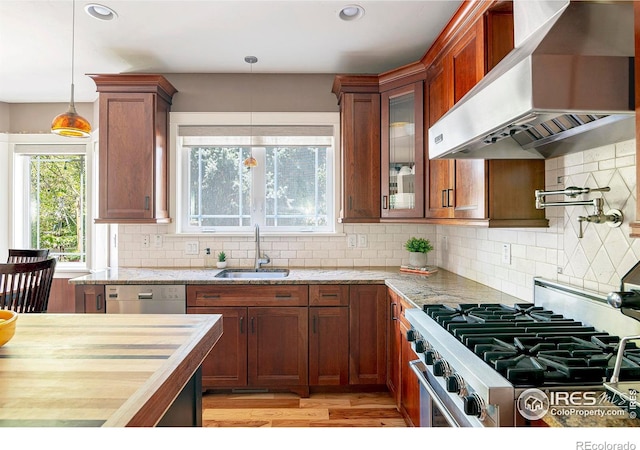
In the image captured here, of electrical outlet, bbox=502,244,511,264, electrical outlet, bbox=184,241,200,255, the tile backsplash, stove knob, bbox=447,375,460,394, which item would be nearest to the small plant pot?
the tile backsplash

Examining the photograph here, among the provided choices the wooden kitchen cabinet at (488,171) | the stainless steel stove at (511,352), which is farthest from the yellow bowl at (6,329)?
the wooden kitchen cabinet at (488,171)

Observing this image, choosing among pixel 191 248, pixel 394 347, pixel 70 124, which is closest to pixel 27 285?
pixel 70 124

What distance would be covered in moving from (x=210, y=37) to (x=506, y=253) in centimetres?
251

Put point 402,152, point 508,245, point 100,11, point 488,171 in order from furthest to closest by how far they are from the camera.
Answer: point 402,152
point 100,11
point 508,245
point 488,171

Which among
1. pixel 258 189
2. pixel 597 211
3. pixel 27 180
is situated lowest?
pixel 597 211

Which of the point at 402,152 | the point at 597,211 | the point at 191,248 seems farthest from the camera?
the point at 191,248

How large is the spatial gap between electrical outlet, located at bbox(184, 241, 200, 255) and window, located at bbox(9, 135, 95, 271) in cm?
150

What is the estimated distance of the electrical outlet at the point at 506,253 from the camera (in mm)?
2188

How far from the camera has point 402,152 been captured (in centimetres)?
294

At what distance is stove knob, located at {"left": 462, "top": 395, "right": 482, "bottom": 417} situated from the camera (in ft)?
3.62

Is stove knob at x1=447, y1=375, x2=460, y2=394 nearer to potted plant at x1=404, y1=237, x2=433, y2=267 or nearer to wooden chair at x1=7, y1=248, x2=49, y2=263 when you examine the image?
potted plant at x1=404, y1=237, x2=433, y2=267

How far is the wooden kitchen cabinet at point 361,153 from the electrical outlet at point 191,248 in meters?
1.38

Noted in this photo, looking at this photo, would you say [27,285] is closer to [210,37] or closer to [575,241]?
[210,37]

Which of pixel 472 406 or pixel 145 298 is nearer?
pixel 472 406
